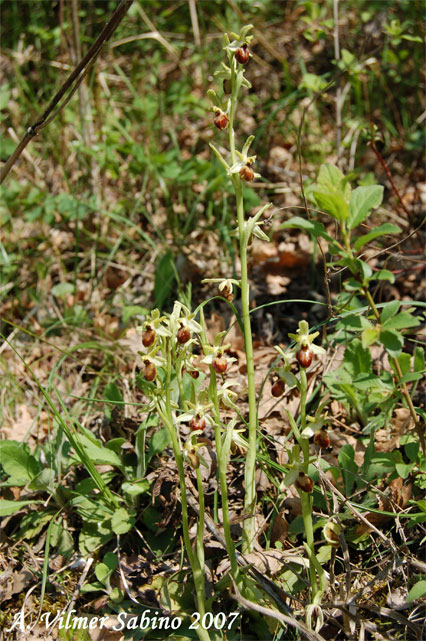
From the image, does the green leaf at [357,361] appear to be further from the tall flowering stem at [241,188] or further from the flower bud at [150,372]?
the flower bud at [150,372]

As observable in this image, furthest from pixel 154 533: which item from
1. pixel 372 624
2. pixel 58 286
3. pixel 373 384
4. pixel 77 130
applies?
pixel 77 130

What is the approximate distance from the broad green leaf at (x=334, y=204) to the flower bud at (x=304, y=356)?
0.55 meters

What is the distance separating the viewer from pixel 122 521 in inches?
88.2

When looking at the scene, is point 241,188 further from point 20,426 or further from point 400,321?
point 20,426

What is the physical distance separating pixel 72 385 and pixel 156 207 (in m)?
1.42

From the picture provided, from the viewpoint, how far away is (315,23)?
13.5 ft

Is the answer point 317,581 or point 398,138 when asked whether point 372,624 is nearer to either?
point 317,581

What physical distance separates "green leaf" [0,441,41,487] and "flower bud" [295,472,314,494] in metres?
1.24

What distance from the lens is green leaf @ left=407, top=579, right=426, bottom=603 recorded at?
1.74 meters

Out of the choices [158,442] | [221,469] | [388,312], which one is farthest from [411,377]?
[158,442]

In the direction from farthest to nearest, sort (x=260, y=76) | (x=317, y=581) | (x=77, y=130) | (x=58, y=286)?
(x=260, y=76), (x=77, y=130), (x=58, y=286), (x=317, y=581)

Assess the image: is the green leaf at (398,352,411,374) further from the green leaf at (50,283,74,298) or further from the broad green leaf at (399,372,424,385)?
the green leaf at (50,283,74,298)

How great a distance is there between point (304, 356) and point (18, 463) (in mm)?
1411

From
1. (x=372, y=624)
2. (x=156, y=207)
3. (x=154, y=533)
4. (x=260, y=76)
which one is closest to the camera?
(x=372, y=624)
